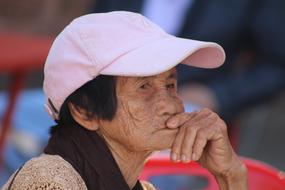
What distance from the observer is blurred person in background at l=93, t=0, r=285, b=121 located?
4102 millimetres

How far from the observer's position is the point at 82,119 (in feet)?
6.74

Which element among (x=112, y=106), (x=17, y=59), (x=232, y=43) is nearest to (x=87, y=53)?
(x=112, y=106)

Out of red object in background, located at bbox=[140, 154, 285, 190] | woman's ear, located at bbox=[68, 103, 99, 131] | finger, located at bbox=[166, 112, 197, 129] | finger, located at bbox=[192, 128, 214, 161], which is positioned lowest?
red object in background, located at bbox=[140, 154, 285, 190]

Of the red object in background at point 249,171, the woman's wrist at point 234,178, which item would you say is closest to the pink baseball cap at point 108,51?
the woman's wrist at point 234,178

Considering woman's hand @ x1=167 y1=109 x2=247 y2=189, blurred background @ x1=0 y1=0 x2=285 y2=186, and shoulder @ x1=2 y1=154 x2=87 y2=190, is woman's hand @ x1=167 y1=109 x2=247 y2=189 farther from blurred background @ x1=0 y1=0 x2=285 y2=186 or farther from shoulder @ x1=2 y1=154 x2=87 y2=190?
blurred background @ x1=0 y1=0 x2=285 y2=186

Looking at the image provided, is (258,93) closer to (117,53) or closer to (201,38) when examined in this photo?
(201,38)

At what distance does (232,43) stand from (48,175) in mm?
2406

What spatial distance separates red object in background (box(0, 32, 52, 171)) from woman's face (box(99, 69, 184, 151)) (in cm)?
182

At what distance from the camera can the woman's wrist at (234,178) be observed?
2232mm

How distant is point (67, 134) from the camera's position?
207 centimetres

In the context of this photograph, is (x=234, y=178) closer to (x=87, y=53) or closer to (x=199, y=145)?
(x=199, y=145)

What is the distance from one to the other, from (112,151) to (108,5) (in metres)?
2.44

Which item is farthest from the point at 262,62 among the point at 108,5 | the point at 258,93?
the point at 108,5

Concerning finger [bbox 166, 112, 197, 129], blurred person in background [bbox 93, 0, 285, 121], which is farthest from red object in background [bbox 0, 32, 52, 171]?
finger [bbox 166, 112, 197, 129]
